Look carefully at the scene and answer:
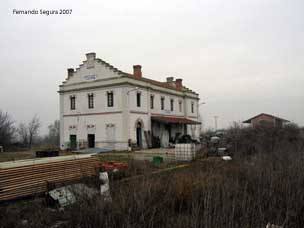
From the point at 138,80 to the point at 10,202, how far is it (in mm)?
24178

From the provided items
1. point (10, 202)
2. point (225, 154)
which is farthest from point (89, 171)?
point (225, 154)

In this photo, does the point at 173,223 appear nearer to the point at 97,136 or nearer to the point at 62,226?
the point at 62,226

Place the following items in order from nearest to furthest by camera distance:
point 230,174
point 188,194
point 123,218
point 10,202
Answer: point 123,218
point 188,194
point 10,202
point 230,174

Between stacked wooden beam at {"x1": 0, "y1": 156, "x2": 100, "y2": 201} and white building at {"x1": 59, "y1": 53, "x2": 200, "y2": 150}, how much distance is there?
1856 cm

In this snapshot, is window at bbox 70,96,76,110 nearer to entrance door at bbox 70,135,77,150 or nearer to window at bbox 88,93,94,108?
window at bbox 88,93,94,108

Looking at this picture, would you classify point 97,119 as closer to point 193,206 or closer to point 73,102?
point 73,102

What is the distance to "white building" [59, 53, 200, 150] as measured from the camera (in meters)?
29.1

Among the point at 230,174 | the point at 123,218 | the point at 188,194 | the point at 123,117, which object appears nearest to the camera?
the point at 123,218

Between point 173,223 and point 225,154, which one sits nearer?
point 173,223

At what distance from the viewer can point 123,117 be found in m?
28.8

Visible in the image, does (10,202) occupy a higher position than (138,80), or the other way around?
(138,80)

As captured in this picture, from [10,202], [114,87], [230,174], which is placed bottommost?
[10,202]

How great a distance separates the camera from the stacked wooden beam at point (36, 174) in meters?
7.54

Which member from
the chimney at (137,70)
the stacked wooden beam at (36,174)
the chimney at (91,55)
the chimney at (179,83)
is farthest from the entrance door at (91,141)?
the stacked wooden beam at (36,174)
